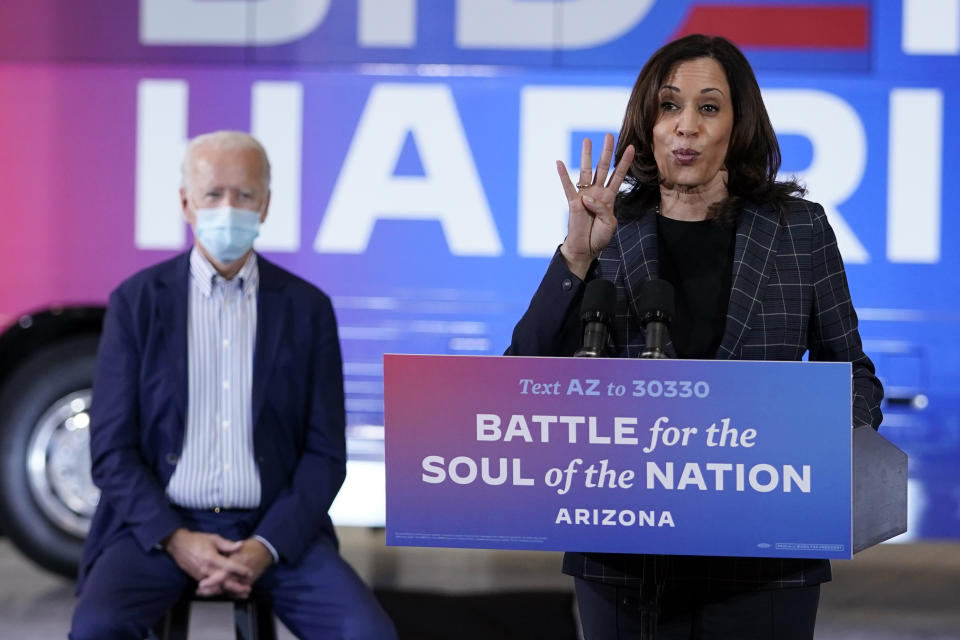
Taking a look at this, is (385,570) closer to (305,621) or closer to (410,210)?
(410,210)

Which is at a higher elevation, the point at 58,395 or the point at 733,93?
the point at 733,93

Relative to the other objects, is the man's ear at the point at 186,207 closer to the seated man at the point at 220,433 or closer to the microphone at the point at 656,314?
the seated man at the point at 220,433

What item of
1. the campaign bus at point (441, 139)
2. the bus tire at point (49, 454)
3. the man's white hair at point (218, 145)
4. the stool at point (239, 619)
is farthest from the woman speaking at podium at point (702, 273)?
the bus tire at point (49, 454)

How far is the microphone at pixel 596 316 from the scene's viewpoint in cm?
159

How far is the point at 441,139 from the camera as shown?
177 inches

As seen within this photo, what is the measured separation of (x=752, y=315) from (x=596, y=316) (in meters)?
0.32

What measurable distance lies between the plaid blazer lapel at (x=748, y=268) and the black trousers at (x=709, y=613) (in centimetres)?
38

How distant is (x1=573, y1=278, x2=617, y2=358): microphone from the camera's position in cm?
159

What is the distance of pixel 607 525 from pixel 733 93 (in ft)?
2.69

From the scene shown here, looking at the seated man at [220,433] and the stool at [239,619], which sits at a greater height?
the seated man at [220,433]

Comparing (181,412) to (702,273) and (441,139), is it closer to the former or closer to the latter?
(702,273)

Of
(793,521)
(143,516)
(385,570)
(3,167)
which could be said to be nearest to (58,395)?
(3,167)

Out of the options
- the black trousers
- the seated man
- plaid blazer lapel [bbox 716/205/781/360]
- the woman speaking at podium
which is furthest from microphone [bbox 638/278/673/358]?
the seated man

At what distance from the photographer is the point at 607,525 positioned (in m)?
1.52
